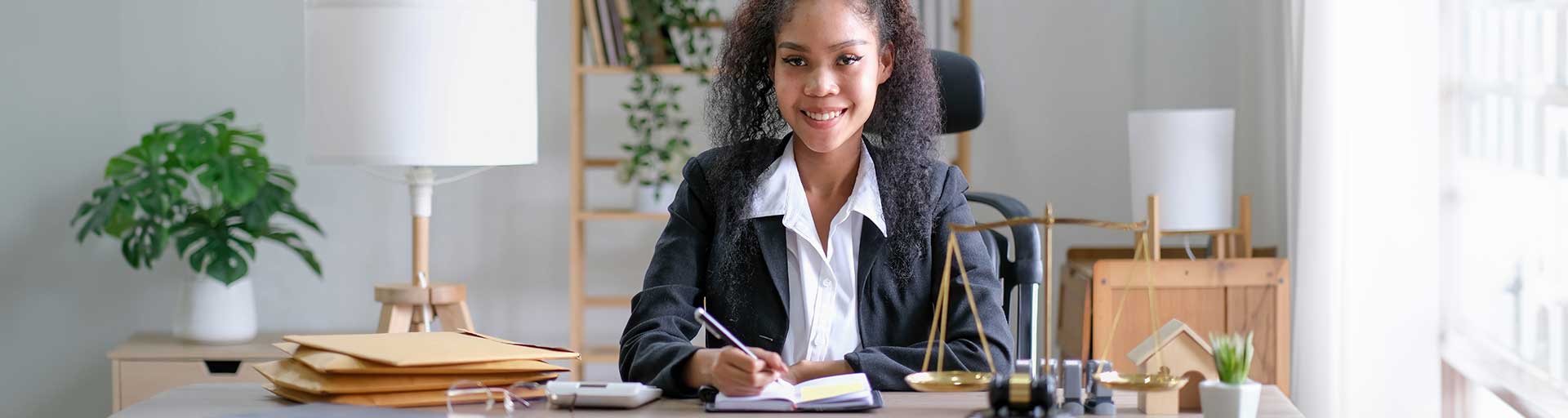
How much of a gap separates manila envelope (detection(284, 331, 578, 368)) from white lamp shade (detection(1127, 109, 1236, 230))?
1794mm

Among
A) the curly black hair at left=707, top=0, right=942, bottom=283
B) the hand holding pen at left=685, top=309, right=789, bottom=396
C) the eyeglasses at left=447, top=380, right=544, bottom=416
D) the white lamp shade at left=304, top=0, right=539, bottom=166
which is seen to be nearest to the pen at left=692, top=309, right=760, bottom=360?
the hand holding pen at left=685, top=309, right=789, bottom=396

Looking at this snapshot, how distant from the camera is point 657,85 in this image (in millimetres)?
3570

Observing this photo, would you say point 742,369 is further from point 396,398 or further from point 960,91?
point 960,91

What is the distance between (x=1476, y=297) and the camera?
8.32 feet

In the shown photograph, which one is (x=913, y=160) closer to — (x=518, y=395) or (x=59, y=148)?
(x=518, y=395)

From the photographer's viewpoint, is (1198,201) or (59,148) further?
(59,148)

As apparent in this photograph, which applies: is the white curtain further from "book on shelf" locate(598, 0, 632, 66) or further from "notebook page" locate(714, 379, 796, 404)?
"book on shelf" locate(598, 0, 632, 66)

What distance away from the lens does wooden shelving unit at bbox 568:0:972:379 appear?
3551 millimetres

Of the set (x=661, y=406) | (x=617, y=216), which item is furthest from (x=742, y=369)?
(x=617, y=216)

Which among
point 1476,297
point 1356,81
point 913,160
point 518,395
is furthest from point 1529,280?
point 518,395

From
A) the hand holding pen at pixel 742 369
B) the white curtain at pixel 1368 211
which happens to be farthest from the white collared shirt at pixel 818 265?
the white curtain at pixel 1368 211

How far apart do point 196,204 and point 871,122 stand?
2.26 m

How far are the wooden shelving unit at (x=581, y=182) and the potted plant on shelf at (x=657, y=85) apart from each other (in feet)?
0.12

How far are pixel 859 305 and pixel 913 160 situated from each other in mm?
214
